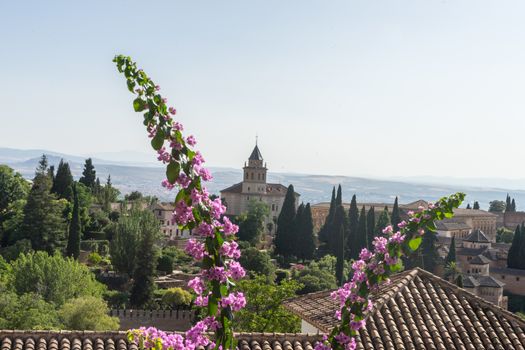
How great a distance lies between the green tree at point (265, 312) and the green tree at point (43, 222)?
68.8ft

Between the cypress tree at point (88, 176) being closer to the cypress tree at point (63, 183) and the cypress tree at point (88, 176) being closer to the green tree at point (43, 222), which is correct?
the cypress tree at point (63, 183)

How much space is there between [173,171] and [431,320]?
838cm

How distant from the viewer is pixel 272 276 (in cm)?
4359

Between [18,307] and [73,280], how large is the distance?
5.99 m

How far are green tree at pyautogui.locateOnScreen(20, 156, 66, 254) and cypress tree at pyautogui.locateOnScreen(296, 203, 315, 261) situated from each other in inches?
797

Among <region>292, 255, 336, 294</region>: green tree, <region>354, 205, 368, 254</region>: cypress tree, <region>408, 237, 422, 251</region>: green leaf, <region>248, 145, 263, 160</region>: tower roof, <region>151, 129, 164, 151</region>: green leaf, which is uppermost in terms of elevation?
<region>248, 145, 263, 160</region>: tower roof

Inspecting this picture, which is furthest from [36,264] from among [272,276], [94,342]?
[94,342]

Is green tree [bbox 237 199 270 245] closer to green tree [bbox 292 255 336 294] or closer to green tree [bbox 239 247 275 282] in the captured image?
green tree [bbox 292 255 336 294]

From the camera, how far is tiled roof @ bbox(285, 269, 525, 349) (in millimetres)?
10875

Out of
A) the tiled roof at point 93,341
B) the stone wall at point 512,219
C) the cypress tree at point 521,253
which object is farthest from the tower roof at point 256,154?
the tiled roof at point 93,341

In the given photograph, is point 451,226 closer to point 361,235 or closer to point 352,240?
point 352,240

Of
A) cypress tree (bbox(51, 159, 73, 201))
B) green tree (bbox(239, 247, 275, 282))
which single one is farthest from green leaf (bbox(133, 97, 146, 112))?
cypress tree (bbox(51, 159, 73, 201))

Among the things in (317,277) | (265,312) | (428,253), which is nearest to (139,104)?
(265,312)

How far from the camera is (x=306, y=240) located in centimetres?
5591
